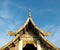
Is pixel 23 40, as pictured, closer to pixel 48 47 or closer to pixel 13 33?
pixel 13 33

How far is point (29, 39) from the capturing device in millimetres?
18500

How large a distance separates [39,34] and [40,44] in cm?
95

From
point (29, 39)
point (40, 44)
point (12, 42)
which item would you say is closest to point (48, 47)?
point (40, 44)

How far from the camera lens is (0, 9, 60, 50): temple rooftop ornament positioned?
18094mm

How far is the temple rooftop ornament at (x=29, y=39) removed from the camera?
59.4ft

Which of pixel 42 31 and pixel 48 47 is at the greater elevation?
pixel 42 31

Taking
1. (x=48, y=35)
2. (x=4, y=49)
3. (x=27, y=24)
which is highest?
(x=27, y=24)

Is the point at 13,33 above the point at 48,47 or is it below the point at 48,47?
above

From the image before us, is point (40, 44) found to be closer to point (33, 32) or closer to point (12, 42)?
point (33, 32)

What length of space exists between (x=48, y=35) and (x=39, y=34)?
0.86 m

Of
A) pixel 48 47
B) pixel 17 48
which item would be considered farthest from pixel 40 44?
pixel 17 48

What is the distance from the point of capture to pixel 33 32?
19.0 m

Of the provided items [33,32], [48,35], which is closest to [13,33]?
[33,32]

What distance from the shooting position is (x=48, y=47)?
18.1 metres
